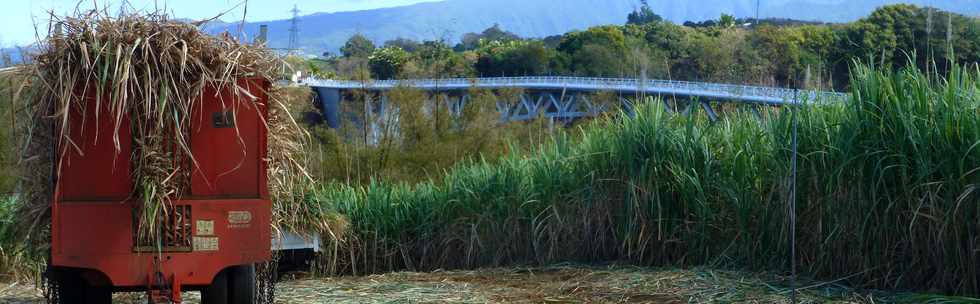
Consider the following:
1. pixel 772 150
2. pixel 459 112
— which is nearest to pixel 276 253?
pixel 772 150

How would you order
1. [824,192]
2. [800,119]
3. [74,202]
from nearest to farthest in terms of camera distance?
1. [74,202]
2. [824,192]
3. [800,119]

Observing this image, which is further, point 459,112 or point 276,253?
point 459,112

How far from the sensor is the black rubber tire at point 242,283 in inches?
318

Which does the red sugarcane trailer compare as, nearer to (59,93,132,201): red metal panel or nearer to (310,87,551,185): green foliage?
(59,93,132,201): red metal panel

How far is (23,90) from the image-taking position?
26.6ft

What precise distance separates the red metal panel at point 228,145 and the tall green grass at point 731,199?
15.9ft

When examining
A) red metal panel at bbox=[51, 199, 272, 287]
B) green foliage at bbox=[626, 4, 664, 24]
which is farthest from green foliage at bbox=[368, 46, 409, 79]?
green foliage at bbox=[626, 4, 664, 24]

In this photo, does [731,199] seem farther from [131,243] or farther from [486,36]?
[486,36]

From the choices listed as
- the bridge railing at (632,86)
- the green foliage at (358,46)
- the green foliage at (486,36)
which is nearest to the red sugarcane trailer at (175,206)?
the bridge railing at (632,86)

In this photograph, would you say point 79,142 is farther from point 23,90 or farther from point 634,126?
point 634,126

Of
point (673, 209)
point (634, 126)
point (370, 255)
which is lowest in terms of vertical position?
point (370, 255)

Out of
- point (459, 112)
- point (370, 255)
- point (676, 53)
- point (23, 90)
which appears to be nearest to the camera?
point (23, 90)

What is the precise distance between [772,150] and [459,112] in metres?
19.1

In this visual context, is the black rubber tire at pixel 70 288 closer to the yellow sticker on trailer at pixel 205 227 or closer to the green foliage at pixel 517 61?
the yellow sticker on trailer at pixel 205 227
